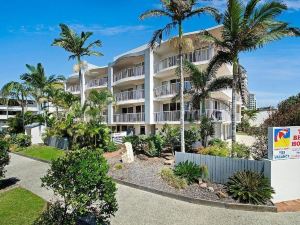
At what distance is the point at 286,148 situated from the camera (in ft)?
41.8

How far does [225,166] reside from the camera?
14117 mm

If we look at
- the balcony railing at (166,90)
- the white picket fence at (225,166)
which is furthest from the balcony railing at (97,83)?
the white picket fence at (225,166)

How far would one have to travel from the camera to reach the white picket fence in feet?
42.1

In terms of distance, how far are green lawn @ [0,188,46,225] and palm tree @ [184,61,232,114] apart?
1386 cm

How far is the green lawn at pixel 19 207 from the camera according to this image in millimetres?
10393

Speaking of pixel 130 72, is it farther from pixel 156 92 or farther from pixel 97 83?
pixel 97 83

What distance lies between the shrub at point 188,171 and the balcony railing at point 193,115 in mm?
8840

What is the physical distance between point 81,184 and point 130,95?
28631 mm

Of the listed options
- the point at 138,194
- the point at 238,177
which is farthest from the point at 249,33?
the point at 138,194

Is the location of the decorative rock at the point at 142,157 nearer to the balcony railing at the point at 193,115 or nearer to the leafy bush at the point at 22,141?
the balcony railing at the point at 193,115

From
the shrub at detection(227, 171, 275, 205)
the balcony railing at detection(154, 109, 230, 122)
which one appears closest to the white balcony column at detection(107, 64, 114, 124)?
the balcony railing at detection(154, 109, 230, 122)

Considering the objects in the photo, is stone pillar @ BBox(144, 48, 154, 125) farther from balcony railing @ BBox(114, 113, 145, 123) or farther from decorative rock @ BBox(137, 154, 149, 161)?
decorative rock @ BBox(137, 154, 149, 161)

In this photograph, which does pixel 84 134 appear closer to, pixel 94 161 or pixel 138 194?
pixel 138 194

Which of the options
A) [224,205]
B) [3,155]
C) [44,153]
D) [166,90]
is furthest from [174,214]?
[166,90]
